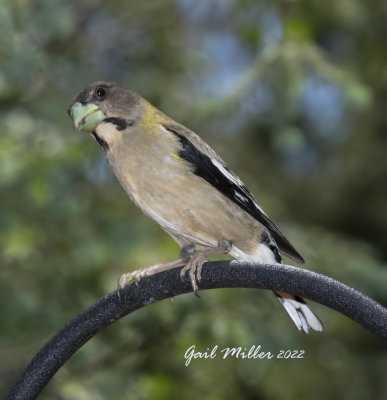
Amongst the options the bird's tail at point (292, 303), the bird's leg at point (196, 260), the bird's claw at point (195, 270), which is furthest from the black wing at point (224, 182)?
the bird's claw at point (195, 270)

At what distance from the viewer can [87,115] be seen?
14.5 ft

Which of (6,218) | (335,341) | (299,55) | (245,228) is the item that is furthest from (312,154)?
(245,228)

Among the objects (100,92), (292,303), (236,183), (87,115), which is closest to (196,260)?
(292,303)

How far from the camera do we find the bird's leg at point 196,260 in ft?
11.7

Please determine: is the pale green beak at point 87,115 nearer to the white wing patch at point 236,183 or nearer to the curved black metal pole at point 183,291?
the white wing patch at point 236,183

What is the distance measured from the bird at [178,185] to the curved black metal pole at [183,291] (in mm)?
600

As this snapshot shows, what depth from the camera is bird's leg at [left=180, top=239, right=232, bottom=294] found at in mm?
3578

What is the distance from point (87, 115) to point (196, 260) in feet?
3.36

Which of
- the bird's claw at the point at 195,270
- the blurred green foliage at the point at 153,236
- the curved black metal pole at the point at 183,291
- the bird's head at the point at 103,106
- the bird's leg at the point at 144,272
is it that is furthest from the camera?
the blurred green foliage at the point at 153,236

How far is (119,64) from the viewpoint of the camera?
880 cm

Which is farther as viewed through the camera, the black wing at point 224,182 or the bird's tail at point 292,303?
the black wing at point 224,182

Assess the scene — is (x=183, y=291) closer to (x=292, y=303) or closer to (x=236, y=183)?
(x=292, y=303)

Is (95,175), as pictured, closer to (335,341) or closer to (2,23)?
(2,23)

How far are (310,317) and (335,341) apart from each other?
3222 millimetres
